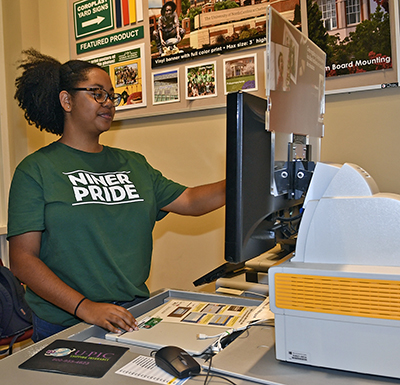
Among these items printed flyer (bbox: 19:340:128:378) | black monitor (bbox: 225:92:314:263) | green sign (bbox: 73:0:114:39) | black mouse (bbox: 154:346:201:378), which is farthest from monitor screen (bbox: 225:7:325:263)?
green sign (bbox: 73:0:114:39)

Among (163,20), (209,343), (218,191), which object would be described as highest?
(163,20)

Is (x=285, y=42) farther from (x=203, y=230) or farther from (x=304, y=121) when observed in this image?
(x=203, y=230)

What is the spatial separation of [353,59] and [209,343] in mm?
1346

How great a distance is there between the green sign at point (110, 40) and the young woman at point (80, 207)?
32.9 inches

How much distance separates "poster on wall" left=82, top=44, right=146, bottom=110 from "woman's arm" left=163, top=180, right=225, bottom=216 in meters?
0.91

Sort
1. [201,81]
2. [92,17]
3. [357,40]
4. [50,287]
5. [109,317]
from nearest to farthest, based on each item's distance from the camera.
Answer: [109,317]
[50,287]
[357,40]
[201,81]
[92,17]

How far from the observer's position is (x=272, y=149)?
2.76 ft

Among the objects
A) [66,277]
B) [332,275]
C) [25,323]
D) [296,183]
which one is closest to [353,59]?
[296,183]

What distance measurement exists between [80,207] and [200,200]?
49cm

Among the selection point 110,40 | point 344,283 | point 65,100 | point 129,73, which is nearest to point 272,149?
point 344,283

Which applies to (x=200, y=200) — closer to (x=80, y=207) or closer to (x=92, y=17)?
(x=80, y=207)

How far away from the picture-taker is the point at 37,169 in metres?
1.30

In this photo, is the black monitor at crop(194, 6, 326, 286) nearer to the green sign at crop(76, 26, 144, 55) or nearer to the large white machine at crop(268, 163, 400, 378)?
the large white machine at crop(268, 163, 400, 378)

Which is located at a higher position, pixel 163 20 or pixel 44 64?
pixel 163 20
